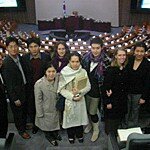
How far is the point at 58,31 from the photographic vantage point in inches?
372

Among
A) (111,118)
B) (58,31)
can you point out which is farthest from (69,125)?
(58,31)

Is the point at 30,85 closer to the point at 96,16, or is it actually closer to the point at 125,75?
the point at 125,75

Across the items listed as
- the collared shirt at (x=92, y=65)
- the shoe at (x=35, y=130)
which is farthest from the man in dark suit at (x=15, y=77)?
the collared shirt at (x=92, y=65)

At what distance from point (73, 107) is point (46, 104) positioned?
0.33 metres

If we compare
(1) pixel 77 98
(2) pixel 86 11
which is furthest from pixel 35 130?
(2) pixel 86 11

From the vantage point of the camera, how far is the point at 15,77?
3660mm

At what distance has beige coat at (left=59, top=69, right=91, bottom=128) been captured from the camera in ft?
12.0

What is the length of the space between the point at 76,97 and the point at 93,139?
759mm

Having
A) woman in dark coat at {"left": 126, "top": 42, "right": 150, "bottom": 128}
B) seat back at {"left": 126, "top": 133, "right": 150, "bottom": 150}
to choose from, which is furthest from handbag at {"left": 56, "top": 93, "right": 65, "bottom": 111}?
Result: seat back at {"left": 126, "top": 133, "right": 150, "bottom": 150}

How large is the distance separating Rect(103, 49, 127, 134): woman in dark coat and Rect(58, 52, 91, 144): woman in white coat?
0.26 m

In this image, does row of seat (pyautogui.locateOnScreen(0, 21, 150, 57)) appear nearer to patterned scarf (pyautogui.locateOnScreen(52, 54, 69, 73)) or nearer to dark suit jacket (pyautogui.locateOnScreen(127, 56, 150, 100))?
patterned scarf (pyautogui.locateOnScreen(52, 54, 69, 73))

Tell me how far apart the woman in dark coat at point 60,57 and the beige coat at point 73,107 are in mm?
181

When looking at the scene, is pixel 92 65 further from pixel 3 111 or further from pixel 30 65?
pixel 3 111

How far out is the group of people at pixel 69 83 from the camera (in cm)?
363
